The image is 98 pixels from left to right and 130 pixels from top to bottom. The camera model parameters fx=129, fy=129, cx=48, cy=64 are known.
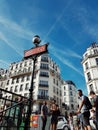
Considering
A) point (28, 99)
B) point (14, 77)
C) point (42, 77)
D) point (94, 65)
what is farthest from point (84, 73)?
point (28, 99)

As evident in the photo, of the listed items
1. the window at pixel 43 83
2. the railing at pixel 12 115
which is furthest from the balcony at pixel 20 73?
the railing at pixel 12 115

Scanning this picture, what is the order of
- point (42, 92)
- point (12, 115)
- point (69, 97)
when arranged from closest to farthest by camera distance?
point (12, 115)
point (42, 92)
point (69, 97)

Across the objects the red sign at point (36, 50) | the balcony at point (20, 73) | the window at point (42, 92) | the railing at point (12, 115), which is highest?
the balcony at point (20, 73)

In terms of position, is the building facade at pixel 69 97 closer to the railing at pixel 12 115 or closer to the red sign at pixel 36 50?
the red sign at pixel 36 50

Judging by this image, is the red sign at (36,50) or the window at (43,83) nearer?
the red sign at (36,50)

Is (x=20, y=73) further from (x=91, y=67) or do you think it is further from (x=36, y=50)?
(x=36, y=50)

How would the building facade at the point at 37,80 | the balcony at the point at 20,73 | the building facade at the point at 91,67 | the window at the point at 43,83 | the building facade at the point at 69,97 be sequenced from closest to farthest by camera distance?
the building facade at the point at 91,67 < the building facade at the point at 37,80 < the window at the point at 43,83 < the balcony at the point at 20,73 < the building facade at the point at 69,97

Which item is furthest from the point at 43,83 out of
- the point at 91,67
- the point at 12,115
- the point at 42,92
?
the point at 12,115

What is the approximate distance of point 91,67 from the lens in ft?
103

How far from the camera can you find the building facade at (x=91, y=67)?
1161 inches

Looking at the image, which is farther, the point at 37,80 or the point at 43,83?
the point at 37,80

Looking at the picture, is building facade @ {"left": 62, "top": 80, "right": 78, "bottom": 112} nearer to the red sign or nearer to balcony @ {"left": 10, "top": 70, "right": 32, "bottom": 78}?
balcony @ {"left": 10, "top": 70, "right": 32, "bottom": 78}

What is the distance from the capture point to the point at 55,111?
20.7 ft

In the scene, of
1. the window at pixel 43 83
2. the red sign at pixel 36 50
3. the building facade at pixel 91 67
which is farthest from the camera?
the window at pixel 43 83
